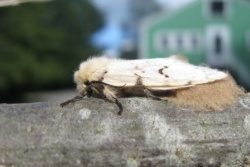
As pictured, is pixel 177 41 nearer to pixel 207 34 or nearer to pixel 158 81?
pixel 207 34

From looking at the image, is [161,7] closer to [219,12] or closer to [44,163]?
[219,12]

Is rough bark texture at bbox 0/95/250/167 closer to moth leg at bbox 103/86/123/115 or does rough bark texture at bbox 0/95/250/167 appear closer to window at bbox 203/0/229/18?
moth leg at bbox 103/86/123/115

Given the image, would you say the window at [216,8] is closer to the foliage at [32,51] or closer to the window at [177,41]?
the window at [177,41]

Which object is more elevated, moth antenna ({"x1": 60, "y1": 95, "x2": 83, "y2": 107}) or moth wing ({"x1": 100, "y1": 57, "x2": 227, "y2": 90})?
moth antenna ({"x1": 60, "y1": 95, "x2": 83, "y2": 107})

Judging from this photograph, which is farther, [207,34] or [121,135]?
[207,34]

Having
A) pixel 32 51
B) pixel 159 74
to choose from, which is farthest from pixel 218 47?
pixel 159 74

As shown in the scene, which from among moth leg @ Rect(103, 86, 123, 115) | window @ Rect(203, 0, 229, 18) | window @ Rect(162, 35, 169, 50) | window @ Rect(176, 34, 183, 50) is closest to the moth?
moth leg @ Rect(103, 86, 123, 115)
